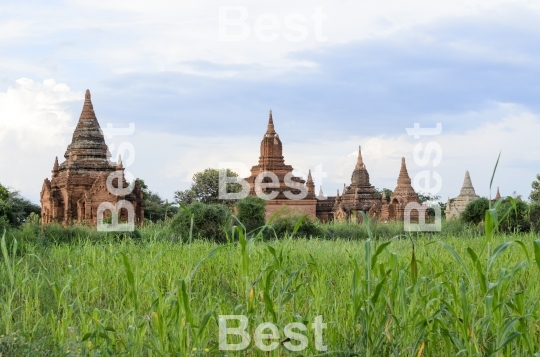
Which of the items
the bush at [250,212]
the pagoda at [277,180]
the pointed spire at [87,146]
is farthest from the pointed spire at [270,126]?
the bush at [250,212]

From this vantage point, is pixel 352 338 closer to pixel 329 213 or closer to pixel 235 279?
pixel 235 279

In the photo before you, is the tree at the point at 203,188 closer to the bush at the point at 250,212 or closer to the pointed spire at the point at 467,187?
the pointed spire at the point at 467,187

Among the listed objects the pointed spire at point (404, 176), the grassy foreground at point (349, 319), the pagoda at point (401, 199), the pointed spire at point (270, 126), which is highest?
the pointed spire at point (270, 126)

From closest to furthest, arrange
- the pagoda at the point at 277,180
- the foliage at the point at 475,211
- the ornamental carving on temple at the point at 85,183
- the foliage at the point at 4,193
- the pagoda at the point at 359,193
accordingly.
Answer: the foliage at the point at 475,211
the ornamental carving on temple at the point at 85,183
the pagoda at the point at 277,180
the pagoda at the point at 359,193
the foliage at the point at 4,193

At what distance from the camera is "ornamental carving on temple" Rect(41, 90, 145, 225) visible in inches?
870

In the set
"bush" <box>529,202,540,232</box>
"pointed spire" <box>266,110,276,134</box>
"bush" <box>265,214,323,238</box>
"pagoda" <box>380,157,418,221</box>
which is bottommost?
"bush" <box>265,214,323,238</box>

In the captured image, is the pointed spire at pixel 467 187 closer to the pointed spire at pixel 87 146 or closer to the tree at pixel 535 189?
the tree at pixel 535 189

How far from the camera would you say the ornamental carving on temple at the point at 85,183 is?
72.5 feet

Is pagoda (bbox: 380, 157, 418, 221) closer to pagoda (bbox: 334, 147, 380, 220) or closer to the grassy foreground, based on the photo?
pagoda (bbox: 334, 147, 380, 220)

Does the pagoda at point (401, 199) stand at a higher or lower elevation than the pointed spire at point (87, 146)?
lower

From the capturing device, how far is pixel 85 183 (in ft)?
75.8

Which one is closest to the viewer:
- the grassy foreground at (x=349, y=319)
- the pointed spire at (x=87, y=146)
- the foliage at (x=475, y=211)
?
the grassy foreground at (x=349, y=319)

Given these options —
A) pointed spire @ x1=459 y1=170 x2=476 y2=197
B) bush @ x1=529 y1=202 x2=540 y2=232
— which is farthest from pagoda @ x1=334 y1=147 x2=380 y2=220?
bush @ x1=529 y1=202 x2=540 y2=232

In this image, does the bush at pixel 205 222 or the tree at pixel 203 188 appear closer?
the bush at pixel 205 222
